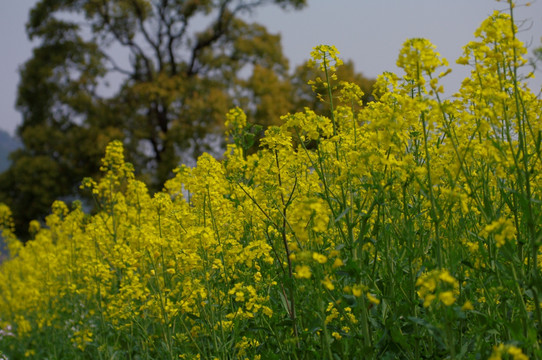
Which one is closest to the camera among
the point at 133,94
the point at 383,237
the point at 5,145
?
the point at 383,237

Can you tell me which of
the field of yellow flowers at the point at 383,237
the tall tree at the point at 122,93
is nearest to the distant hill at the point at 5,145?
the tall tree at the point at 122,93

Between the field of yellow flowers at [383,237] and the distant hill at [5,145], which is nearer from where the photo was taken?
the field of yellow flowers at [383,237]

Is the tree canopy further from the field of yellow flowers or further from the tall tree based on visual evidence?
the field of yellow flowers

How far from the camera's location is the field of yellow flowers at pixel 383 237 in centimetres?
216

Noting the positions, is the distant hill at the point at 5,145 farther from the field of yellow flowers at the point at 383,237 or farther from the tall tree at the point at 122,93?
the field of yellow flowers at the point at 383,237

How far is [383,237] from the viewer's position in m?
2.83

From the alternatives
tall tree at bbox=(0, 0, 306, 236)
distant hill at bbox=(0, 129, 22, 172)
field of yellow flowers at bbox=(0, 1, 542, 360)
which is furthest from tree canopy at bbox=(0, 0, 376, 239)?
distant hill at bbox=(0, 129, 22, 172)

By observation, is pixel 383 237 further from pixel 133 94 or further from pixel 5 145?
pixel 5 145

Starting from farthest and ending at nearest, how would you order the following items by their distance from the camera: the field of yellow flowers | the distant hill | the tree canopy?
1. the distant hill
2. the tree canopy
3. the field of yellow flowers

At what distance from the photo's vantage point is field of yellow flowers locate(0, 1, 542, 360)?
2160mm

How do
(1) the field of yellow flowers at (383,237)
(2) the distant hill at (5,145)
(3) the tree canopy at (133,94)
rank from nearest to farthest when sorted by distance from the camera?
(1) the field of yellow flowers at (383,237) < (3) the tree canopy at (133,94) < (2) the distant hill at (5,145)

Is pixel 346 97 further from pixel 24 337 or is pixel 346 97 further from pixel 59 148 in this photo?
pixel 59 148

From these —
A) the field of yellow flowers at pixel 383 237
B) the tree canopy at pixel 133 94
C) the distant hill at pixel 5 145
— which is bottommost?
the field of yellow flowers at pixel 383 237

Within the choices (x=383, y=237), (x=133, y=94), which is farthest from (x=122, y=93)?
(x=383, y=237)
